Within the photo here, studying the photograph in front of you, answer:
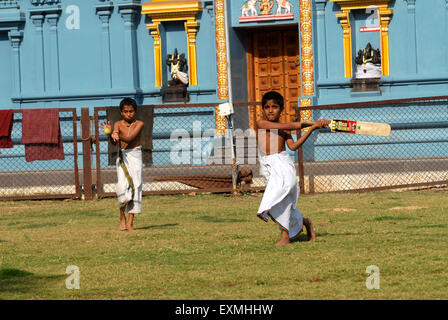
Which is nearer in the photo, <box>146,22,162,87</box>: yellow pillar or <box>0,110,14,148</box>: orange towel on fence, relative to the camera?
<box>0,110,14,148</box>: orange towel on fence

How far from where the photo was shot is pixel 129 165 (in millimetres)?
11734

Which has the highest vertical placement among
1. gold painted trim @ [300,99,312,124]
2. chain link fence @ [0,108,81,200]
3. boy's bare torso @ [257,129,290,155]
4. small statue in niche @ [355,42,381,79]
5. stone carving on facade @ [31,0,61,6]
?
stone carving on facade @ [31,0,61,6]

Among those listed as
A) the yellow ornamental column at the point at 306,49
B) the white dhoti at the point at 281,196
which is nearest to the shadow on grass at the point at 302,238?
the white dhoti at the point at 281,196

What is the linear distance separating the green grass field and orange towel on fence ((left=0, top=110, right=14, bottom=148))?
9.16 ft

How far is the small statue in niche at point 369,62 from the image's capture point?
1952 cm

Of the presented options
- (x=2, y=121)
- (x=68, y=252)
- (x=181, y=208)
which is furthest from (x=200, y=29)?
(x=68, y=252)

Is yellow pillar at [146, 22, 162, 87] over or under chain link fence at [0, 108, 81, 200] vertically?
over

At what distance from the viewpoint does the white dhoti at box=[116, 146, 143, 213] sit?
38.1ft

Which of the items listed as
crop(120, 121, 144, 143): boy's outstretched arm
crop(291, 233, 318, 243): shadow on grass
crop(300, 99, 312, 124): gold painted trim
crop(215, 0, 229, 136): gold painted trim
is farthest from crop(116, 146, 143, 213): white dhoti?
crop(215, 0, 229, 136): gold painted trim

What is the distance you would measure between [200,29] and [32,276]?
13.1 meters

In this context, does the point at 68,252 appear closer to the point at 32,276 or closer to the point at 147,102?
the point at 32,276

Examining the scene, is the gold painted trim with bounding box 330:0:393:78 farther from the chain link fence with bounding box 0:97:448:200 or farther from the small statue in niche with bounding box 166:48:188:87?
the small statue in niche with bounding box 166:48:188:87

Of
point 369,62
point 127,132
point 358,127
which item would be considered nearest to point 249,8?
point 369,62

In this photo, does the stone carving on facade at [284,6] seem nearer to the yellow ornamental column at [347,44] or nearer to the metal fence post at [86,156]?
the yellow ornamental column at [347,44]
